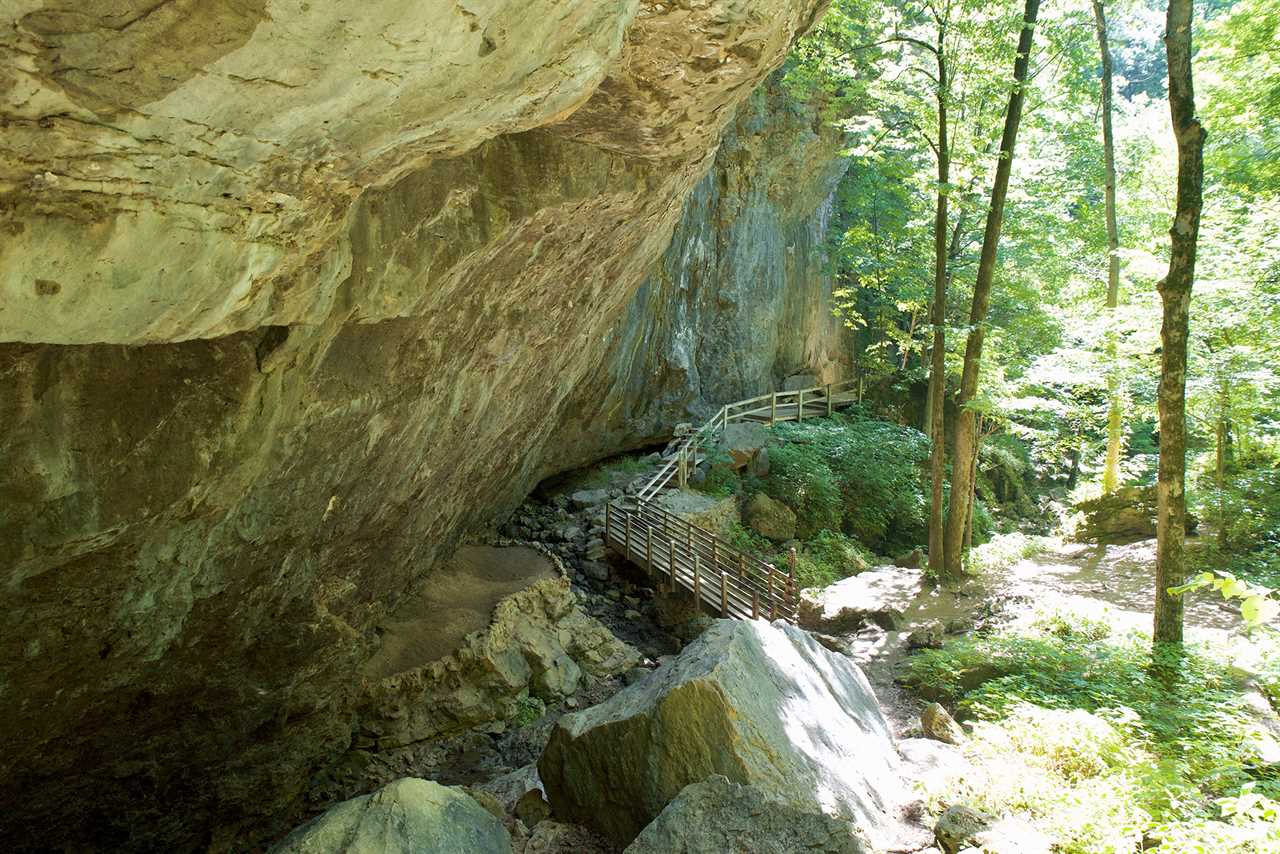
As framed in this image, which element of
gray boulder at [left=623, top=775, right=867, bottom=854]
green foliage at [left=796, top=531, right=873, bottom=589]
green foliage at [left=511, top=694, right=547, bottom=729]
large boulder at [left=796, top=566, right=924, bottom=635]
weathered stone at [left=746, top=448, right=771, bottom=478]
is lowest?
green foliage at [left=511, top=694, right=547, bottom=729]

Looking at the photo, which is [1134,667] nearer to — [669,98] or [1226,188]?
[669,98]

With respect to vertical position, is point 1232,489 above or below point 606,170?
below

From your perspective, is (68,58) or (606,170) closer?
(68,58)

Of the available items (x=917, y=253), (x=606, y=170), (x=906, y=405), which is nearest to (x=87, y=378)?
(x=606, y=170)

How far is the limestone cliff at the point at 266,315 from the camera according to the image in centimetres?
320

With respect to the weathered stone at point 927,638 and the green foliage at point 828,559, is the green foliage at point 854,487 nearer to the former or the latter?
the green foliage at point 828,559

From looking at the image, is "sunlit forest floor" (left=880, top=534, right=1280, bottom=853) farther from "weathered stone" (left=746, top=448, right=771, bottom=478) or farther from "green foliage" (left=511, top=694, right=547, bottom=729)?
"weathered stone" (left=746, top=448, right=771, bottom=478)

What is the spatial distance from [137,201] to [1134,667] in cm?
951

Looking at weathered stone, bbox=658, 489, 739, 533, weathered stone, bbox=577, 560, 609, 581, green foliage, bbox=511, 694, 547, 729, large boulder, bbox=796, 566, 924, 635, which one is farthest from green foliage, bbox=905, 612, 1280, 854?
weathered stone, bbox=658, 489, 739, 533

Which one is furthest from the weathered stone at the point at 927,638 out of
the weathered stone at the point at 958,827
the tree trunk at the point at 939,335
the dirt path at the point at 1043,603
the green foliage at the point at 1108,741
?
the weathered stone at the point at 958,827

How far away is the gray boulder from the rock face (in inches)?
243

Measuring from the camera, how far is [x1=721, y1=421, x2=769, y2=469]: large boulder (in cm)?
1855

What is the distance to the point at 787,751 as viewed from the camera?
5422mm

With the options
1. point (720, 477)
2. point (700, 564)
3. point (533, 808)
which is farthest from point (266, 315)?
point (720, 477)
